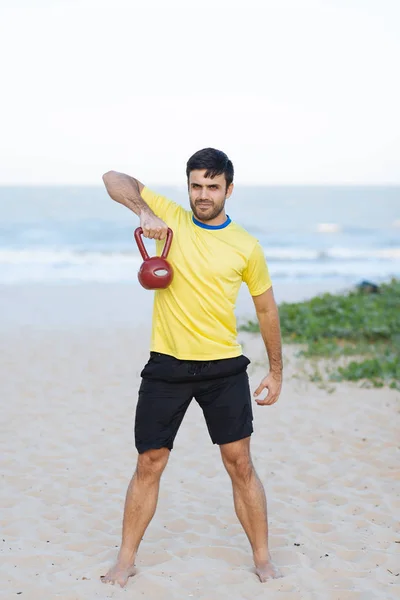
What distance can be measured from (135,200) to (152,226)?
0.21 m

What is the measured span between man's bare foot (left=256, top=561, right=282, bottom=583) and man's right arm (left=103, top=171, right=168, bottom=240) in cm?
168

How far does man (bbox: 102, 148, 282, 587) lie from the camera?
11.3 feet

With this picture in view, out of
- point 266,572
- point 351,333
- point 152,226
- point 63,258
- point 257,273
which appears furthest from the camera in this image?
point 63,258

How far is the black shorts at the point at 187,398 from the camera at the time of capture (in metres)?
3.48

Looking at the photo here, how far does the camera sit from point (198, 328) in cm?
346

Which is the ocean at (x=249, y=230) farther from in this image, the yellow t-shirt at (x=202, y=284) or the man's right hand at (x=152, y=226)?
the man's right hand at (x=152, y=226)

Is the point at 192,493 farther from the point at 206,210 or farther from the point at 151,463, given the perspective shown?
the point at 206,210

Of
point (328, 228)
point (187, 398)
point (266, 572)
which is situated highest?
point (328, 228)

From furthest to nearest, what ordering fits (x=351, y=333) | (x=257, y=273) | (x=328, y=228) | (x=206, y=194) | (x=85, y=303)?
(x=328, y=228) → (x=85, y=303) → (x=351, y=333) → (x=257, y=273) → (x=206, y=194)

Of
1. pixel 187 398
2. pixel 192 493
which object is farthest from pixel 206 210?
pixel 192 493

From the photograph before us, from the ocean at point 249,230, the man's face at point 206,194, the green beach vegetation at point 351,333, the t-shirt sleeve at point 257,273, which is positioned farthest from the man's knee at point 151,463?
the ocean at point 249,230

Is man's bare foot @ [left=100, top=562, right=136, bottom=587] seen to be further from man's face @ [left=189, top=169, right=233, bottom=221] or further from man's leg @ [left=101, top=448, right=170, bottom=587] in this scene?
man's face @ [left=189, top=169, right=233, bottom=221]

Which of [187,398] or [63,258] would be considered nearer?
[187,398]

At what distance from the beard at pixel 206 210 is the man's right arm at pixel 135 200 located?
0.60 feet
